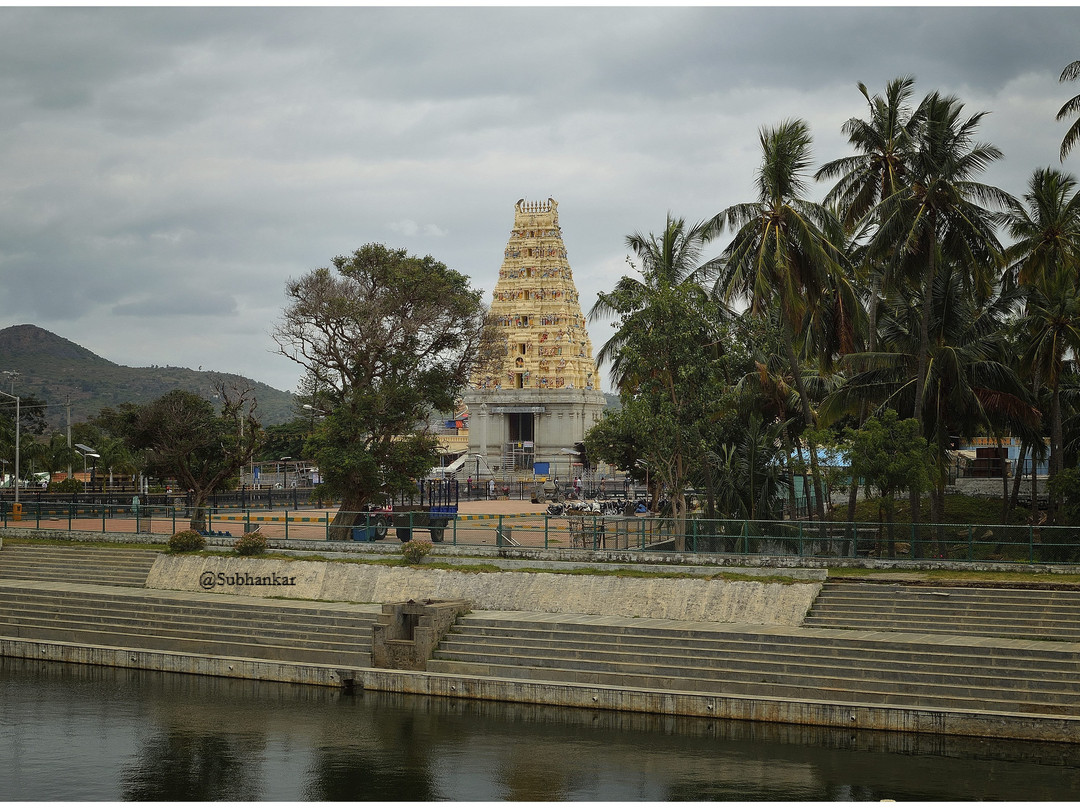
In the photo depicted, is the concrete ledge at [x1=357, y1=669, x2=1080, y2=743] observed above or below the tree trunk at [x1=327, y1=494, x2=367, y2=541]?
below

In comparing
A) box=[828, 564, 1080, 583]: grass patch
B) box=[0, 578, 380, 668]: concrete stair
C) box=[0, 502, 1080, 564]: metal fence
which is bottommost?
box=[0, 578, 380, 668]: concrete stair

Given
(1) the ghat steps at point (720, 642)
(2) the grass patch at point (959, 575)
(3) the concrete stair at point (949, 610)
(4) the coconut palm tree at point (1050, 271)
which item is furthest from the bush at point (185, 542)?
(4) the coconut palm tree at point (1050, 271)

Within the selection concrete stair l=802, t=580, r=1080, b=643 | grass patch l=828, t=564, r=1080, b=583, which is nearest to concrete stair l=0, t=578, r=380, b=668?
concrete stair l=802, t=580, r=1080, b=643

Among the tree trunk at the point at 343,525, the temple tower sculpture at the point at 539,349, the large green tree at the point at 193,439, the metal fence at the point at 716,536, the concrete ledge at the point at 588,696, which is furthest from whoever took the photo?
the temple tower sculpture at the point at 539,349

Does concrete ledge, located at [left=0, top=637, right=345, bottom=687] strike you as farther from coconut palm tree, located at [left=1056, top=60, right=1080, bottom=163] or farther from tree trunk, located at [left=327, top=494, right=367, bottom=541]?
coconut palm tree, located at [left=1056, top=60, right=1080, bottom=163]

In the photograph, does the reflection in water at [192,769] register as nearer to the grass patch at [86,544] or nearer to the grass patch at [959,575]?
the grass patch at [959,575]

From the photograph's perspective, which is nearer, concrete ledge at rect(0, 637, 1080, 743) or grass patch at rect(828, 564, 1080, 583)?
concrete ledge at rect(0, 637, 1080, 743)

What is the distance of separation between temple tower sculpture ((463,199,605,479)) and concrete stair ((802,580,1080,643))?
64218 millimetres

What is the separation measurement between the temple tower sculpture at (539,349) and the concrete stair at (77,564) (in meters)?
55.5

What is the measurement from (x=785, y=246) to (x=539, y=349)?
197 ft

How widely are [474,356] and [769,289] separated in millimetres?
12618

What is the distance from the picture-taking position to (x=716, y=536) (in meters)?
30.6

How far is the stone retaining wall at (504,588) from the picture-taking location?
2808cm

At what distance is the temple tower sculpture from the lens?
9238cm
